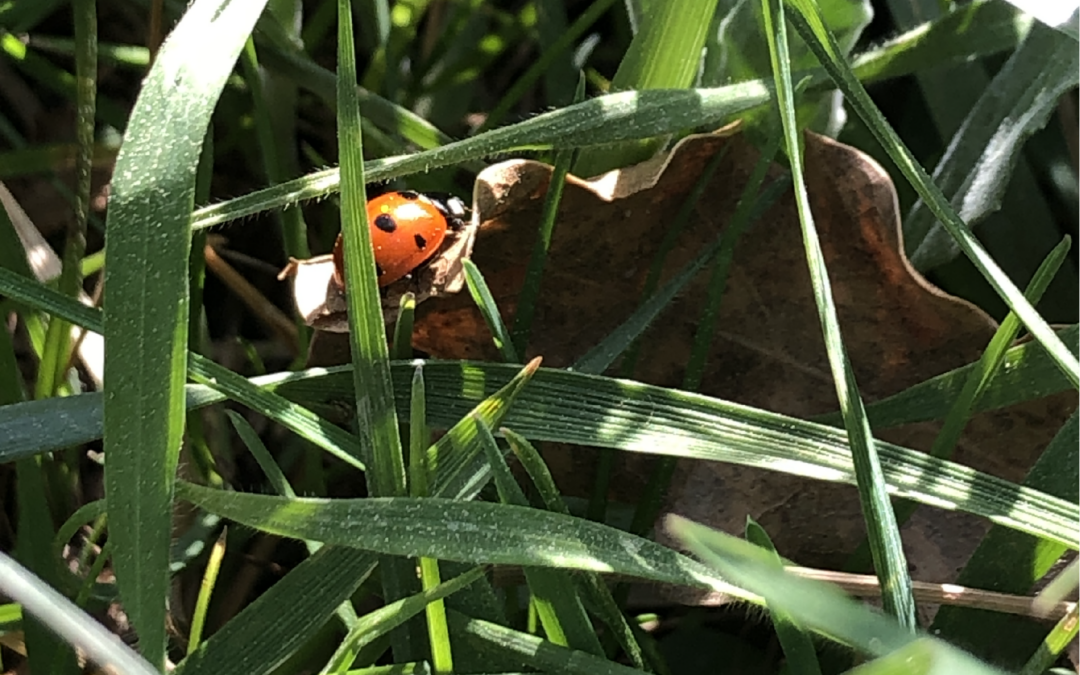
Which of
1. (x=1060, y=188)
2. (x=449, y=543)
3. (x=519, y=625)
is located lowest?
(x=519, y=625)

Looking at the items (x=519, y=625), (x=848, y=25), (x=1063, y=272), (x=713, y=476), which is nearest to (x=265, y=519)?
(x=519, y=625)

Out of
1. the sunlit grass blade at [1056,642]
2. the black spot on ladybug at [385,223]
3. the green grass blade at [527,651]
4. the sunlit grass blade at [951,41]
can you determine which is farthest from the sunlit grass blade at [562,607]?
the sunlit grass blade at [951,41]

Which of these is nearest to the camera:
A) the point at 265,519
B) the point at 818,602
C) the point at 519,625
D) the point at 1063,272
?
the point at 818,602

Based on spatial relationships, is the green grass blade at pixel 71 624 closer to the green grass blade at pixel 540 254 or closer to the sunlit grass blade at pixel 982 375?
the green grass blade at pixel 540 254

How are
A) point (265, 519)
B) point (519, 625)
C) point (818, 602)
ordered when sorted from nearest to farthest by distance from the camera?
point (818, 602)
point (265, 519)
point (519, 625)

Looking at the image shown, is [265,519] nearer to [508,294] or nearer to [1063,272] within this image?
[508,294]

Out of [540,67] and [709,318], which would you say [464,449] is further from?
[540,67]

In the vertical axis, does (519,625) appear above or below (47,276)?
below
